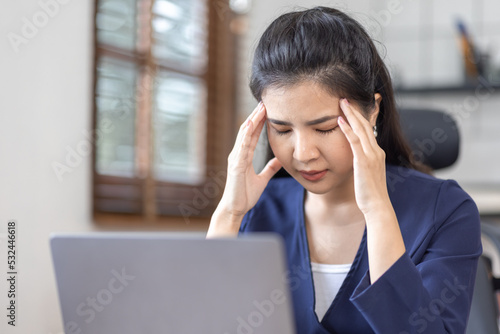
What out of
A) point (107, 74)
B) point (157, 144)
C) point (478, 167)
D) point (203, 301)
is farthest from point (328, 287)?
point (478, 167)

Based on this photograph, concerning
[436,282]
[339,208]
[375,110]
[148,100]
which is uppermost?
[148,100]

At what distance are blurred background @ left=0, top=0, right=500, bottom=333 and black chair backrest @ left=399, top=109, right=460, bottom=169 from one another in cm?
2

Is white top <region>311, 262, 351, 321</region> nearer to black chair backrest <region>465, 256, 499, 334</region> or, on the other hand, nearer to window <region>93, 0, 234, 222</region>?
black chair backrest <region>465, 256, 499, 334</region>

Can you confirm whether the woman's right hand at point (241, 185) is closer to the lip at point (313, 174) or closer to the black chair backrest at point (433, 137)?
the lip at point (313, 174)

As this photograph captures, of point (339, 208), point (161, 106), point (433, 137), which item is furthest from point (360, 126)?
point (161, 106)

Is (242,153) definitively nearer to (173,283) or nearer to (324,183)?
(324,183)

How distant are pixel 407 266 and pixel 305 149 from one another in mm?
276

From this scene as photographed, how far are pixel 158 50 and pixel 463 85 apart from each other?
1536 mm

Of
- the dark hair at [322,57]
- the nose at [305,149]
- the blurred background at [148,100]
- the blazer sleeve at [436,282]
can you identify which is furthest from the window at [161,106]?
the blazer sleeve at [436,282]

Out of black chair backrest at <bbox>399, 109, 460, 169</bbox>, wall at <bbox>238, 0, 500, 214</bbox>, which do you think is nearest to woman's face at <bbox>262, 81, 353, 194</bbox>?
black chair backrest at <bbox>399, 109, 460, 169</bbox>

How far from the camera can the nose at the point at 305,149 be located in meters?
1.13

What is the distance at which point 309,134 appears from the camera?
113 centimetres

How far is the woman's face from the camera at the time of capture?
113 centimetres

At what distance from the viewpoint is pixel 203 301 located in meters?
0.74
